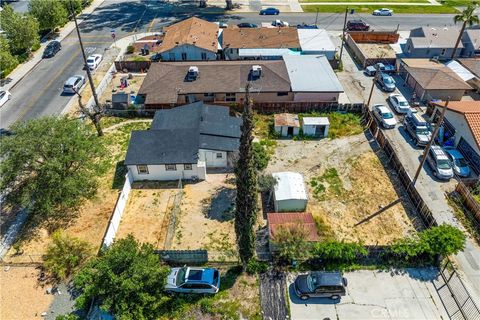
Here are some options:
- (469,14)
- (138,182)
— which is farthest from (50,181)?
(469,14)

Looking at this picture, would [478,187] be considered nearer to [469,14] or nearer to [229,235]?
[229,235]

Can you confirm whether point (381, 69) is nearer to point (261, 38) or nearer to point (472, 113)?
point (472, 113)

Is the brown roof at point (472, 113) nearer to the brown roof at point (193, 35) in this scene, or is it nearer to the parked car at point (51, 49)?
the brown roof at point (193, 35)

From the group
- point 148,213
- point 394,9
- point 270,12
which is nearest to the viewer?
point 148,213

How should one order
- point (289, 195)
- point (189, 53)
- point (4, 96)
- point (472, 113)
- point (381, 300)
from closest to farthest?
point (381, 300), point (289, 195), point (472, 113), point (4, 96), point (189, 53)

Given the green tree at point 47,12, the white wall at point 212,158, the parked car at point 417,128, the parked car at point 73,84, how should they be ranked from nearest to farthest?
the white wall at point 212,158, the parked car at point 417,128, the parked car at point 73,84, the green tree at point 47,12

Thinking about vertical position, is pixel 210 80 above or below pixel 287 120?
above

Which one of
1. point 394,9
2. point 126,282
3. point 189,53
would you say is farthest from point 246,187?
point 394,9

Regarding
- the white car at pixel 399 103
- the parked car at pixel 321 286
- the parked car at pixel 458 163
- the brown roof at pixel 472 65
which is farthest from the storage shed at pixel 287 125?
the brown roof at pixel 472 65
